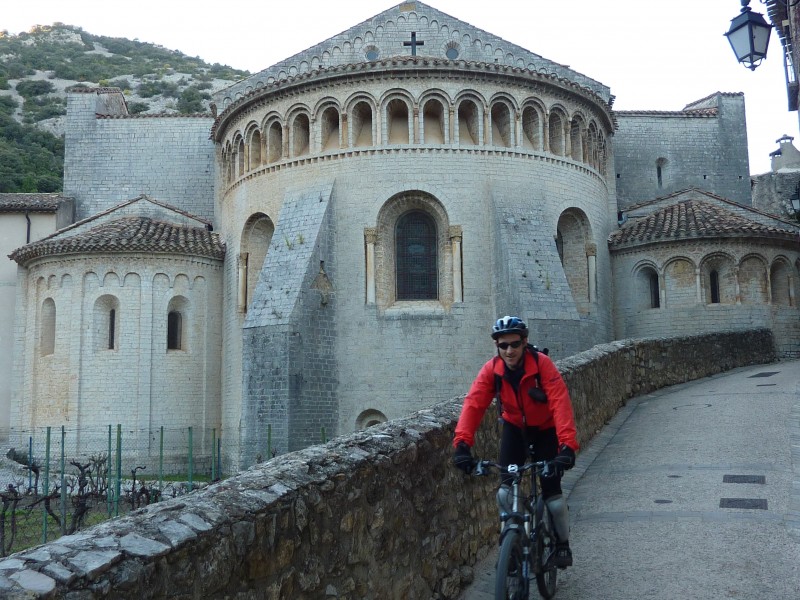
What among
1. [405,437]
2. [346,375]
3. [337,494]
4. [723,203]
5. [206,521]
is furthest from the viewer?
[723,203]

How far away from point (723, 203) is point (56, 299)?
67.5 feet

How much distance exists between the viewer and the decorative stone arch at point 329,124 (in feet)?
69.2

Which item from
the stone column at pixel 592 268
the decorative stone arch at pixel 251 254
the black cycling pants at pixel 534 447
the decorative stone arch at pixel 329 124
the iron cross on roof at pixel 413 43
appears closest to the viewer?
the black cycling pants at pixel 534 447

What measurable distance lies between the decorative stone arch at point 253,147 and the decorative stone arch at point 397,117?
155 inches

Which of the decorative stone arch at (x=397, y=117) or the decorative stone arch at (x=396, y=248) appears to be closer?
the decorative stone arch at (x=396, y=248)

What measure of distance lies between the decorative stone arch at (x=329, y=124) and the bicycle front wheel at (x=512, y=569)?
17031 millimetres

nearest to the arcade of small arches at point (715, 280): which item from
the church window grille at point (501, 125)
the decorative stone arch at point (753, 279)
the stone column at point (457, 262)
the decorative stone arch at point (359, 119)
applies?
the decorative stone arch at point (753, 279)

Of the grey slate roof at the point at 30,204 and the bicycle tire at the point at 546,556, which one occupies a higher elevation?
the grey slate roof at the point at 30,204

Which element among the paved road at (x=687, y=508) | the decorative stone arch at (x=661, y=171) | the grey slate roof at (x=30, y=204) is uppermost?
the decorative stone arch at (x=661, y=171)

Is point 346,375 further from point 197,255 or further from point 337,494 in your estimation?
point 337,494

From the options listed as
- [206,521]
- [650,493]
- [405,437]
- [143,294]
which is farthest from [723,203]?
[206,521]

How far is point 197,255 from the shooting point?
24.0 m

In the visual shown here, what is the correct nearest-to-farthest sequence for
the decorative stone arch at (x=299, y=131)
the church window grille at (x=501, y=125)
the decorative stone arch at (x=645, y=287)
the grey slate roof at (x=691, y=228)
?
1. the church window grille at (x=501, y=125)
2. the decorative stone arch at (x=299, y=131)
3. the grey slate roof at (x=691, y=228)
4. the decorative stone arch at (x=645, y=287)

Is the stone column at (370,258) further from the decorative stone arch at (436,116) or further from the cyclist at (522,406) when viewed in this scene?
the cyclist at (522,406)
